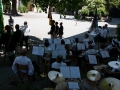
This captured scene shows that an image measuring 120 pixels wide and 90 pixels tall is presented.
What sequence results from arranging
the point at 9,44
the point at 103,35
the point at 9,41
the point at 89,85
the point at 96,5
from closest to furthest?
the point at 89,85
the point at 9,44
the point at 9,41
the point at 103,35
the point at 96,5

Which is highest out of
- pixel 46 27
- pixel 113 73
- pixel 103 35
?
pixel 103 35

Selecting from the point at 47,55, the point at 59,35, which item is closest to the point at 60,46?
the point at 47,55

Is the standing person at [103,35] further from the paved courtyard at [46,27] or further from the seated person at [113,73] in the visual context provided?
the seated person at [113,73]

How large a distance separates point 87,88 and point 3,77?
360 centimetres

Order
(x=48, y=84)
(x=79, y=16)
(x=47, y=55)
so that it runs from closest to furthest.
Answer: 1. (x=48, y=84)
2. (x=47, y=55)
3. (x=79, y=16)

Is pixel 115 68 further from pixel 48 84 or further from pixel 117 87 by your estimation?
pixel 48 84

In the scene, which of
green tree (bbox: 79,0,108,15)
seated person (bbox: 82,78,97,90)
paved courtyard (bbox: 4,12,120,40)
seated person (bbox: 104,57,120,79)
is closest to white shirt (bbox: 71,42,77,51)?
seated person (bbox: 104,57,120,79)

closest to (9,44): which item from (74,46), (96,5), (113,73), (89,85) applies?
(74,46)

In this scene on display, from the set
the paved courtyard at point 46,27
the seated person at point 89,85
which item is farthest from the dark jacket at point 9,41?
the paved courtyard at point 46,27

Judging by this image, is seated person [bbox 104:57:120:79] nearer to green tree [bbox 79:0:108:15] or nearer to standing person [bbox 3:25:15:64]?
standing person [bbox 3:25:15:64]

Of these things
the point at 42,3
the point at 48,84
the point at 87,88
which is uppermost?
the point at 42,3

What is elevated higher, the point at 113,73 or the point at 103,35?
the point at 103,35

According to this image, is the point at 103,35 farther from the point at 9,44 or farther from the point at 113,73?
the point at 113,73

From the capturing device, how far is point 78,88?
16.8 ft
